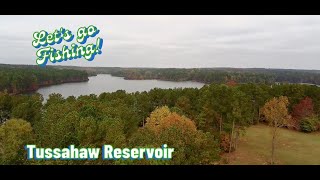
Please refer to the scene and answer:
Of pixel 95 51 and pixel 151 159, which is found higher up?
pixel 95 51

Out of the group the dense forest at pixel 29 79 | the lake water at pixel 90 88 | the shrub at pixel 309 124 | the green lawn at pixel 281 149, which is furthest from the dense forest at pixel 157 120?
the dense forest at pixel 29 79

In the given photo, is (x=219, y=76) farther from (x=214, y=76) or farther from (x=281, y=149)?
(x=281, y=149)

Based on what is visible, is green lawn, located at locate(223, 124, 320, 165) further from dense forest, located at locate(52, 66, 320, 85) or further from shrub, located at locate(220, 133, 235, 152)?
dense forest, located at locate(52, 66, 320, 85)

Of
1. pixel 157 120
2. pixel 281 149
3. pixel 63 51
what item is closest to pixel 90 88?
pixel 157 120

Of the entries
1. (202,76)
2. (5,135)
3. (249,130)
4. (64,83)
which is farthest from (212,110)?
(202,76)
